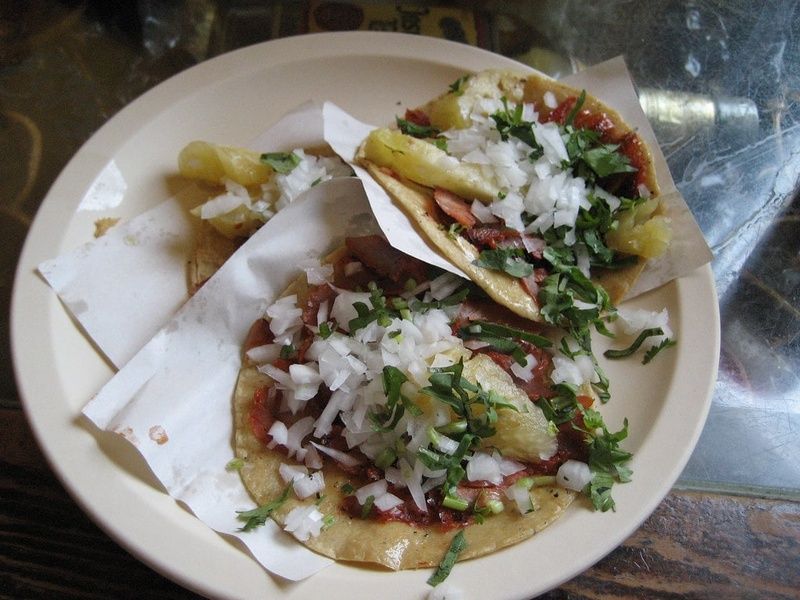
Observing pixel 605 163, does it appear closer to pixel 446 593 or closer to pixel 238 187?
pixel 238 187

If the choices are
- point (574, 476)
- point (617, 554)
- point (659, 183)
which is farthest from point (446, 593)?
point (659, 183)

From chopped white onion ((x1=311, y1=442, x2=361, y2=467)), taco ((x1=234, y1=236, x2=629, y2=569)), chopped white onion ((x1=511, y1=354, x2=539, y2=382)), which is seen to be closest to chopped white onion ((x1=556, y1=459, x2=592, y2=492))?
taco ((x1=234, y1=236, x2=629, y2=569))

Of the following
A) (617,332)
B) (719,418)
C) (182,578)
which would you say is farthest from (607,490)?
(182,578)

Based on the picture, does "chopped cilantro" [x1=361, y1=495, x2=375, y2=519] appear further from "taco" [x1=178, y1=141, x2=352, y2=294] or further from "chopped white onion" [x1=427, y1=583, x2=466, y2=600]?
"taco" [x1=178, y1=141, x2=352, y2=294]

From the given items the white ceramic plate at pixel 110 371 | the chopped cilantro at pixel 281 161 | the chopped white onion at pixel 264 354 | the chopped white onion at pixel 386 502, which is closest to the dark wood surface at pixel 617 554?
the white ceramic plate at pixel 110 371

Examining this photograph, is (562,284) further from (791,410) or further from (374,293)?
(791,410)
